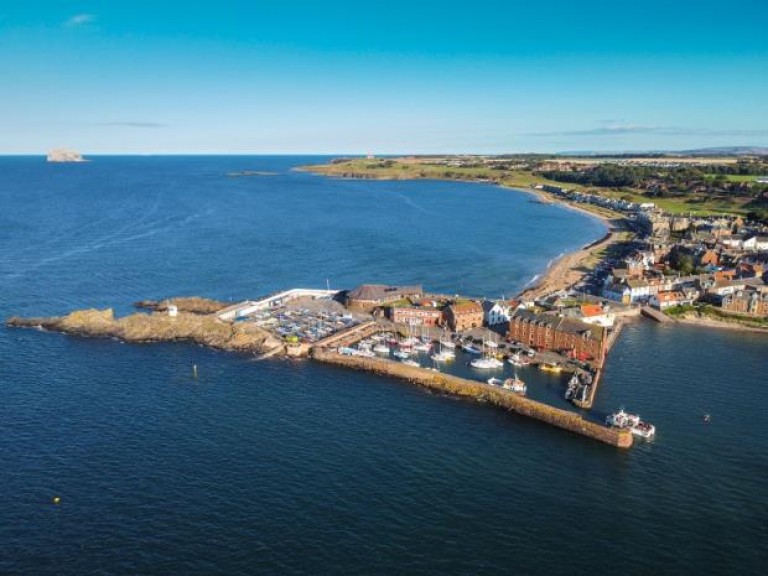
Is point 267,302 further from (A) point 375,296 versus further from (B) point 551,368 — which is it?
(B) point 551,368

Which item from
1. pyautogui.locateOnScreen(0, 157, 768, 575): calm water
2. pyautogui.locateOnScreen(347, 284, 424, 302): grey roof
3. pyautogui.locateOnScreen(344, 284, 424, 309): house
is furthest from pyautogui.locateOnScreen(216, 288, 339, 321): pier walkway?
pyautogui.locateOnScreen(0, 157, 768, 575): calm water

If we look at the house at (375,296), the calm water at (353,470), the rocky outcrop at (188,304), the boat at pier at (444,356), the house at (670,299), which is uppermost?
the house at (375,296)

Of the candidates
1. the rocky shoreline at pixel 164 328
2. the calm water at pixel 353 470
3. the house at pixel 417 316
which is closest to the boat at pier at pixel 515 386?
the calm water at pixel 353 470

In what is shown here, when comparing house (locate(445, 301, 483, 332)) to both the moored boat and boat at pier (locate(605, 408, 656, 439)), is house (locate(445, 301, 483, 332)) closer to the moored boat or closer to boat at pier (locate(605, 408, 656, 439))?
the moored boat

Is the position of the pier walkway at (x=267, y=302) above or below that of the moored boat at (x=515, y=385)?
above

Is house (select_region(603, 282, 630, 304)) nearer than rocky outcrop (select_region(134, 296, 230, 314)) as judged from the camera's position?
No

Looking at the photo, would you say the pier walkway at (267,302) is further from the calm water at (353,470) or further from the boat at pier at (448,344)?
the boat at pier at (448,344)
